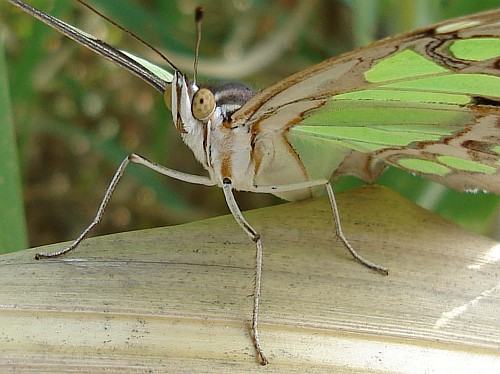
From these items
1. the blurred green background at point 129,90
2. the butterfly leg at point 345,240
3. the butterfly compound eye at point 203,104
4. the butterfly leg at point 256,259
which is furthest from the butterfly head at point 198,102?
the blurred green background at point 129,90

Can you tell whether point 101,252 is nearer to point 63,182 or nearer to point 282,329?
point 282,329

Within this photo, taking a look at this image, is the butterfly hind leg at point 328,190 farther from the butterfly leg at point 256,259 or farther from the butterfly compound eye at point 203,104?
the butterfly compound eye at point 203,104

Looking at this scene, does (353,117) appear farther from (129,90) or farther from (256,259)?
(129,90)

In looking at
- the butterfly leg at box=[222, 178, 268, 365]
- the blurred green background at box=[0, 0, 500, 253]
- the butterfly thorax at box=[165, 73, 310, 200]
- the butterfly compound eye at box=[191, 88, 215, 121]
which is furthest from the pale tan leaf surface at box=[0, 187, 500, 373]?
the blurred green background at box=[0, 0, 500, 253]

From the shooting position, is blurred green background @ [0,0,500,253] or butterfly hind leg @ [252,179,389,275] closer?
butterfly hind leg @ [252,179,389,275]

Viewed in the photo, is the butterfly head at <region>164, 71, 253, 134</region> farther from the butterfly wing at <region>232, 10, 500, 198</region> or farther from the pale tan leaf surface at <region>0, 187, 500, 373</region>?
the pale tan leaf surface at <region>0, 187, 500, 373</region>

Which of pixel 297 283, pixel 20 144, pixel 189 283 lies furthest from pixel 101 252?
pixel 20 144
